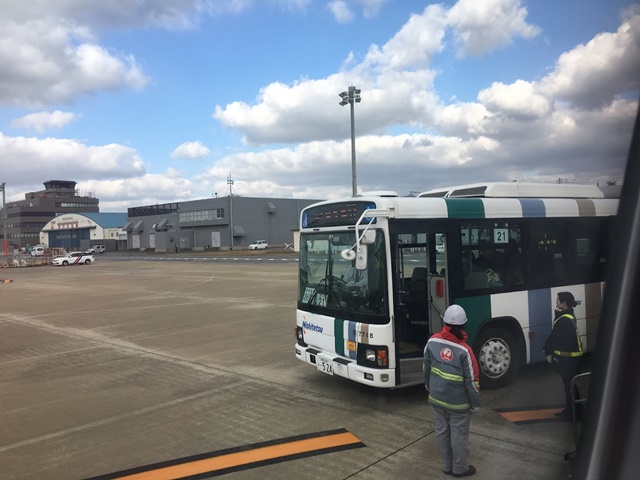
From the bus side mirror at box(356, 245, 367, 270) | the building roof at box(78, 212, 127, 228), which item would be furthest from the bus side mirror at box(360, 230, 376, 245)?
the building roof at box(78, 212, 127, 228)

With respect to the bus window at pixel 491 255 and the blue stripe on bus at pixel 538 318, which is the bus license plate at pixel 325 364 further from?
the blue stripe on bus at pixel 538 318

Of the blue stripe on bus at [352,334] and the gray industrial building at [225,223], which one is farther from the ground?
the gray industrial building at [225,223]

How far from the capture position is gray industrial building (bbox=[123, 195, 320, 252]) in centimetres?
8000

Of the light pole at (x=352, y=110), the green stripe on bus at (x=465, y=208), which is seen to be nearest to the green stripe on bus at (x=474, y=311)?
the green stripe on bus at (x=465, y=208)

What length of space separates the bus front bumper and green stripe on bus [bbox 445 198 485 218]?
89.6 inches

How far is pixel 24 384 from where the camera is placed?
8.12 metres

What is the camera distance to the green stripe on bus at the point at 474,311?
6325mm

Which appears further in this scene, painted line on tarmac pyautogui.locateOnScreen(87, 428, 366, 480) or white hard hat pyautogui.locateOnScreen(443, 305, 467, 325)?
painted line on tarmac pyautogui.locateOnScreen(87, 428, 366, 480)

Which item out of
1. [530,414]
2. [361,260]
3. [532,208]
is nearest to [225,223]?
[532,208]

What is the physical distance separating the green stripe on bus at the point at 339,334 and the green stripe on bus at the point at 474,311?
153 centimetres

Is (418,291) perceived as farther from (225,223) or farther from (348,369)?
(225,223)

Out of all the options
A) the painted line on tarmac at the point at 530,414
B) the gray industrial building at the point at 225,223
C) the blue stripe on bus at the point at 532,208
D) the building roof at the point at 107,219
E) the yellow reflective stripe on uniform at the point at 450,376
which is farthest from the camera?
the building roof at the point at 107,219

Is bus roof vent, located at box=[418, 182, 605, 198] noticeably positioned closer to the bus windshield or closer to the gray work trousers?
the bus windshield

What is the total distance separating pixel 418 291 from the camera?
24.1ft
